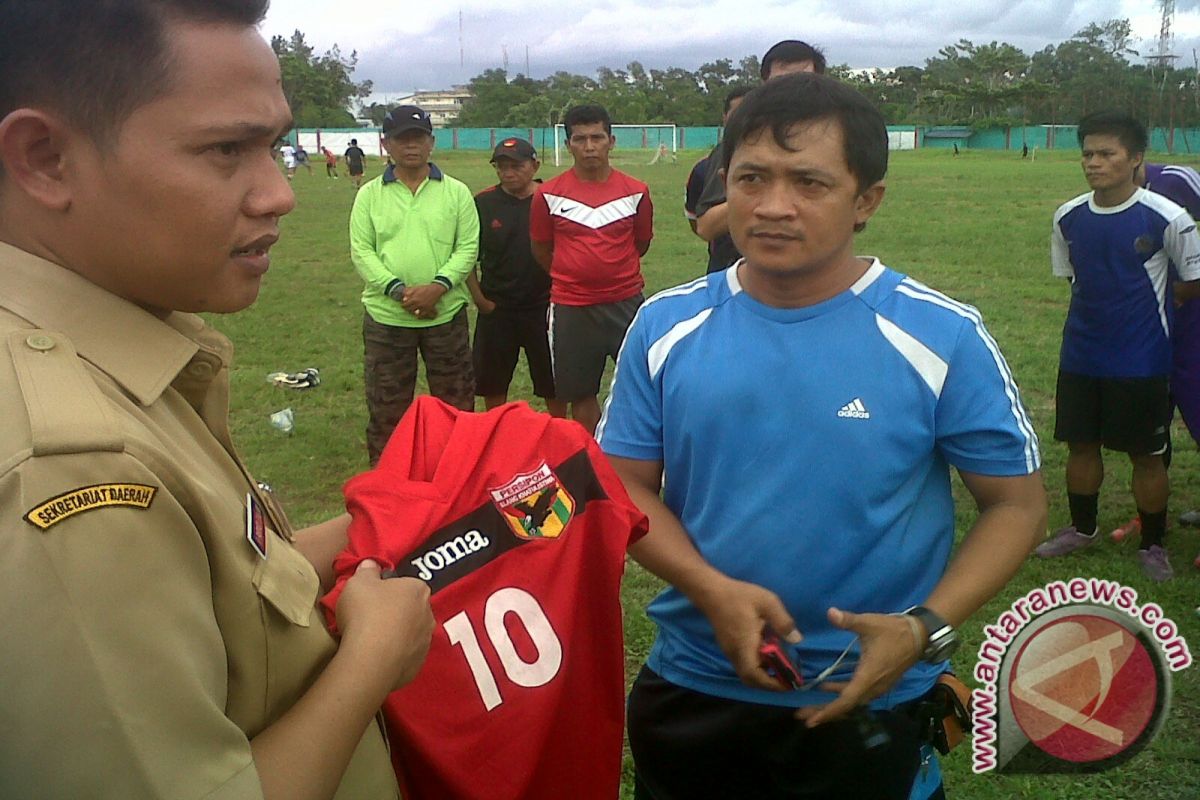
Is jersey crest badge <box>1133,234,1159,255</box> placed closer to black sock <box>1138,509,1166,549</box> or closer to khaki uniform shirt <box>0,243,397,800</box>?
black sock <box>1138,509,1166,549</box>

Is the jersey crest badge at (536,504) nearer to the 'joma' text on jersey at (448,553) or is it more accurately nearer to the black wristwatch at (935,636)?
the 'joma' text on jersey at (448,553)

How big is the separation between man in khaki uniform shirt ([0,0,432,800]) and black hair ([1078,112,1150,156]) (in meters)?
4.68

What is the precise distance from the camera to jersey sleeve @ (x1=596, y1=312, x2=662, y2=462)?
2.06 m

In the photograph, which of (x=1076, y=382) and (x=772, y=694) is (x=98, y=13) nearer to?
(x=772, y=694)

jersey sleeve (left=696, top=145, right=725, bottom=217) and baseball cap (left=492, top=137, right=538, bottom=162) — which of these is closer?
jersey sleeve (left=696, top=145, right=725, bottom=217)

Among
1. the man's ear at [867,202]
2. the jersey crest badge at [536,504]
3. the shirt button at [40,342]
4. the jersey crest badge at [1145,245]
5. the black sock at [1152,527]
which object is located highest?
the man's ear at [867,202]

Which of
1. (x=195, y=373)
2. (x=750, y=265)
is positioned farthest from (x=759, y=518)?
(x=195, y=373)

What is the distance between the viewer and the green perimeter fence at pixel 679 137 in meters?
61.0

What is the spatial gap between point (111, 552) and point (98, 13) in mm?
575

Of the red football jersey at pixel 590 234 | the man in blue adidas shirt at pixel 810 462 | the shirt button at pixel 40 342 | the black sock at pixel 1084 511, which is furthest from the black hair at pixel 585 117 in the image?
the shirt button at pixel 40 342

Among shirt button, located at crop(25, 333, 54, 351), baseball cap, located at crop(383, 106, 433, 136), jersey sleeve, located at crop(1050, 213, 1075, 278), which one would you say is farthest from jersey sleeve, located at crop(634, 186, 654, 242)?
shirt button, located at crop(25, 333, 54, 351)

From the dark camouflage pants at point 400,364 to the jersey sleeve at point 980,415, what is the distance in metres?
4.51

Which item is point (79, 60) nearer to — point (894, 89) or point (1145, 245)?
point (1145, 245)

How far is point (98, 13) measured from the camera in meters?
1.06
